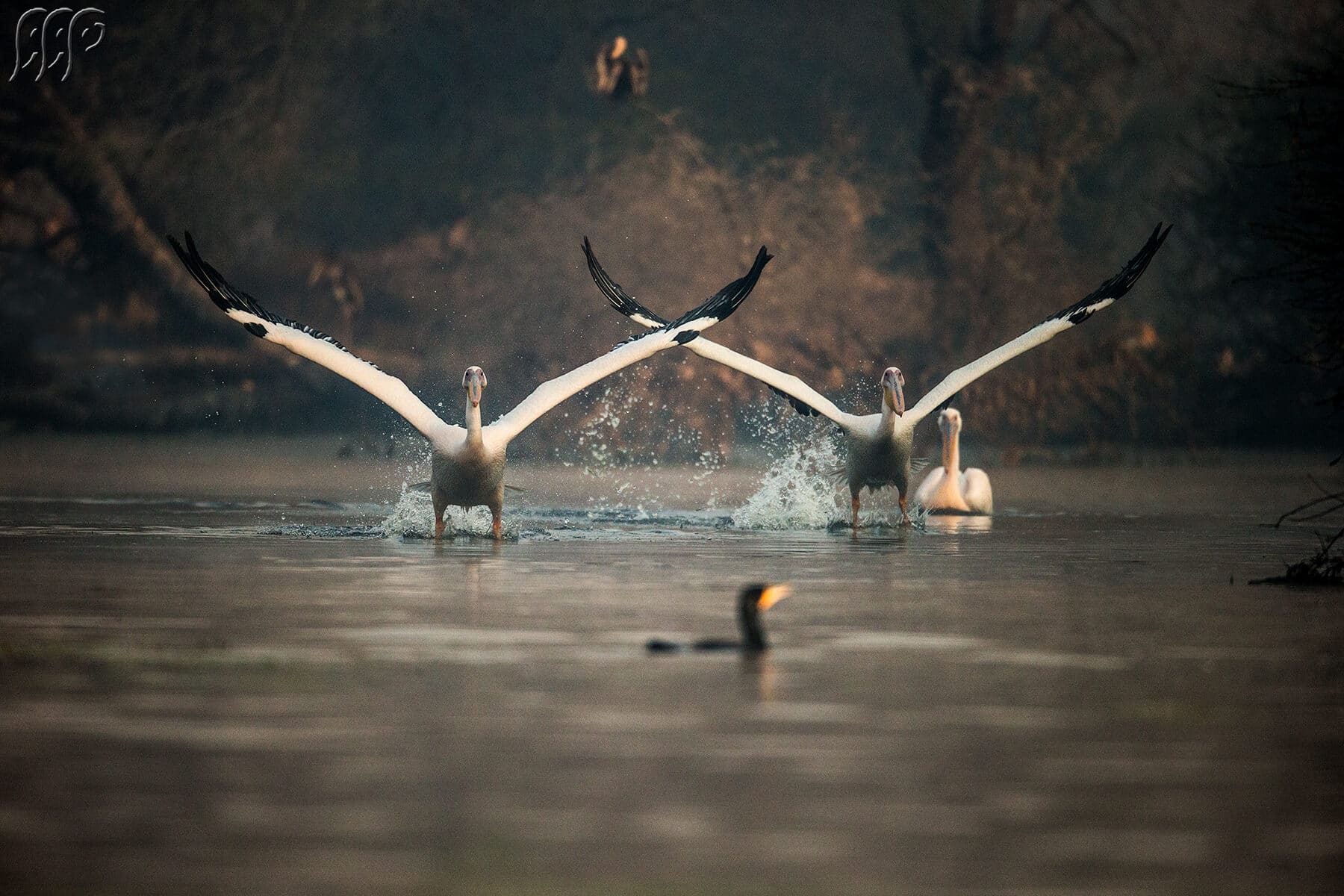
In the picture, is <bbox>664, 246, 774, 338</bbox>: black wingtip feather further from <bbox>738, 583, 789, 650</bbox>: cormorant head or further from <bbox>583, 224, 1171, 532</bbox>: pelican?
<bbox>738, 583, 789, 650</bbox>: cormorant head

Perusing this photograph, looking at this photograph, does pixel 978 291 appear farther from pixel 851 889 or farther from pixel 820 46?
pixel 851 889

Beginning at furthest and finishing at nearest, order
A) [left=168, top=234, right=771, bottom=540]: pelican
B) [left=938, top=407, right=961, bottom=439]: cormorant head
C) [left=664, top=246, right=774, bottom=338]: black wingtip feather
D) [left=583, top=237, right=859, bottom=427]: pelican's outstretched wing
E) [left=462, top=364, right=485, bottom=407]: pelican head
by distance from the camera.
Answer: [left=938, top=407, right=961, bottom=439]: cormorant head < [left=583, top=237, right=859, bottom=427]: pelican's outstretched wing < [left=664, top=246, right=774, bottom=338]: black wingtip feather < [left=462, top=364, right=485, bottom=407]: pelican head < [left=168, top=234, right=771, bottom=540]: pelican

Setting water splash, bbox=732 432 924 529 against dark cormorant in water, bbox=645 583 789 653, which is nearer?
dark cormorant in water, bbox=645 583 789 653

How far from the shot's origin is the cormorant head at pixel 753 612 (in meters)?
11.2

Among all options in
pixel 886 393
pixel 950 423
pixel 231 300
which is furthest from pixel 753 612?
pixel 950 423

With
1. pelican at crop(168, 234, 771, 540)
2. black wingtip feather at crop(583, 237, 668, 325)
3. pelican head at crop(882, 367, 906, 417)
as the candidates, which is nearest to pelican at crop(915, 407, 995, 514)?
pelican head at crop(882, 367, 906, 417)

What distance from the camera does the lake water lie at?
6.79 m

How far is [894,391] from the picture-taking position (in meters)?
22.5

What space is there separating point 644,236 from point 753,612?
31.0m

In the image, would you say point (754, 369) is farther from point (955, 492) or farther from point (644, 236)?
point (644, 236)

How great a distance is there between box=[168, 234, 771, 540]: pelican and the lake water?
0.91 meters

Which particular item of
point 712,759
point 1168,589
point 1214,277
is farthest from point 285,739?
point 1214,277

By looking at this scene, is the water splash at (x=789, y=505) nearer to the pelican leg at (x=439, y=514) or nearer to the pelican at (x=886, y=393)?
the pelican at (x=886, y=393)

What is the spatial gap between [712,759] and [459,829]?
144 cm
